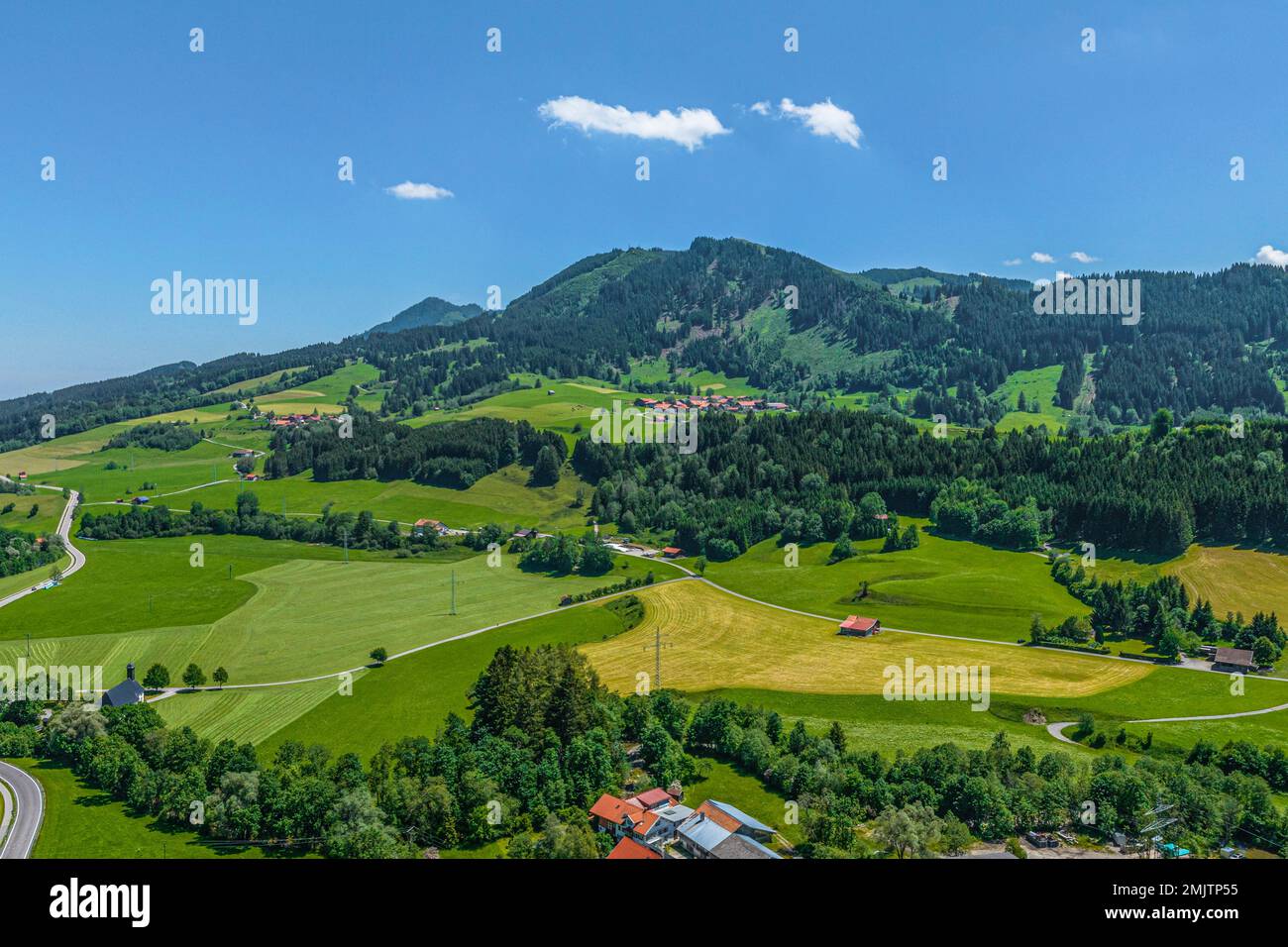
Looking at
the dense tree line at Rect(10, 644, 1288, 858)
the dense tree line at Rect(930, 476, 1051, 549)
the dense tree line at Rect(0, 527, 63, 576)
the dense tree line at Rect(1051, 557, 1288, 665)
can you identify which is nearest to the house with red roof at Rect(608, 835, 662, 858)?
the dense tree line at Rect(10, 644, 1288, 858)

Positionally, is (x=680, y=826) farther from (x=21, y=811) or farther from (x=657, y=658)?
(x=21, y=811)

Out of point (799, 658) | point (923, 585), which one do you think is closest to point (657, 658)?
point (799, 658)

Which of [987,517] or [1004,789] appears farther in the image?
[987,517]

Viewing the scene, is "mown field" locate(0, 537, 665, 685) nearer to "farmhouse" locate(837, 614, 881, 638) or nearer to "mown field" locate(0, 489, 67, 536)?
"mown field" locate(0, 489, 67, 536)

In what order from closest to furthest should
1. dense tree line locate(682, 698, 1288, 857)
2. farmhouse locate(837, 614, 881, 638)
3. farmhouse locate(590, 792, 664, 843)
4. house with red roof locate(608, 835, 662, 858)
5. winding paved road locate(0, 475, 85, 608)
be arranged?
house with red roof locate(608, 835, 662, 858), dense tree line locate(682, 698, 1288, 857), farmhouse locate(590, 792, 664, 843), farmhouse locate(837, 614, 881, 638), winding paved road locate(0, 475, 85, 608)

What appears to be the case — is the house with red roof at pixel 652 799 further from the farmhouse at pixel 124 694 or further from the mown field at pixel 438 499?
the mown field at pixel 438 499
